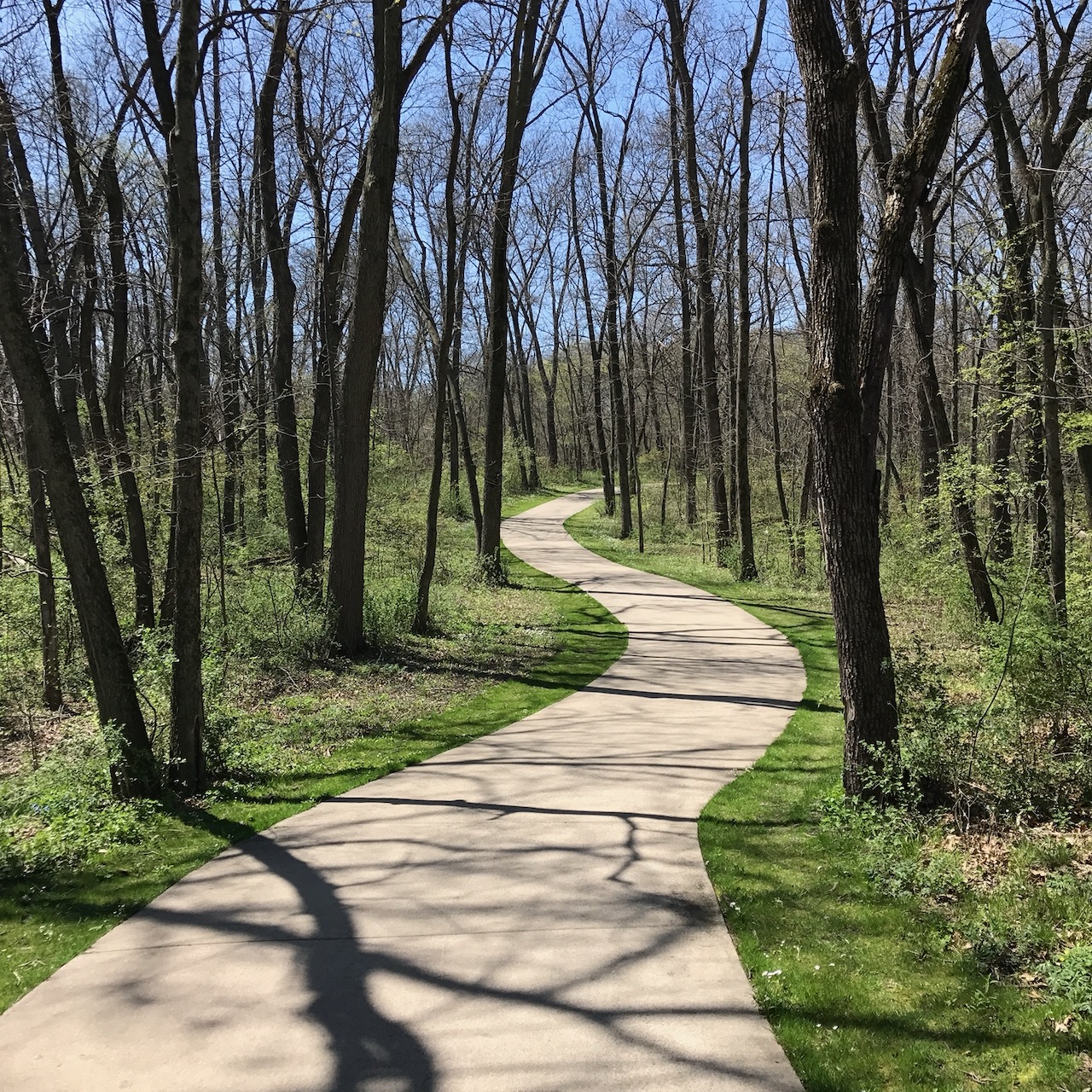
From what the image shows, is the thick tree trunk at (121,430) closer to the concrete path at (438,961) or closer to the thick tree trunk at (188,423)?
the thick tree trunk at (188,423)

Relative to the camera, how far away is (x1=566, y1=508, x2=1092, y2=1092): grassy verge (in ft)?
10.2

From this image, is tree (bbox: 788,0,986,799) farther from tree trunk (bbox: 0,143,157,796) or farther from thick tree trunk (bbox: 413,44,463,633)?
thick tree trunk (bbox: 413,44,463,633)

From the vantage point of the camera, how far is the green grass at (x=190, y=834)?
4.27 meters

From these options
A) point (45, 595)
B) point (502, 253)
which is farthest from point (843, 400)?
point (502, 253)

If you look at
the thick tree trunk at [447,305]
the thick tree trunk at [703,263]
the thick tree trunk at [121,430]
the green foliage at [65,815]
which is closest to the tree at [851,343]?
the green foliage at [65,815]

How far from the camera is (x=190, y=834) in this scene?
567 centimetres

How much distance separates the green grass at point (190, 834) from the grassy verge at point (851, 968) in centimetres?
315

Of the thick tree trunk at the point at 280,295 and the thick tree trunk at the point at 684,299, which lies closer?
the thick tree trunk at the point at 280,295

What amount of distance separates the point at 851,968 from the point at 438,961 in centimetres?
201

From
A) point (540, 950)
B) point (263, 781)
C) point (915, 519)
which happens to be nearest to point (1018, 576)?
point (915, 519)

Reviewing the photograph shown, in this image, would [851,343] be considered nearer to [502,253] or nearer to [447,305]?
[447,305]

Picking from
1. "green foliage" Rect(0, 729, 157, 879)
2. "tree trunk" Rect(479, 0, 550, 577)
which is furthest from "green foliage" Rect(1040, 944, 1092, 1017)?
"tree trunk" Rect(479, 0, 550, 577)

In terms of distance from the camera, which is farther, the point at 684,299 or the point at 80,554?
the point at 684,299

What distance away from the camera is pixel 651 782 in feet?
21.5
